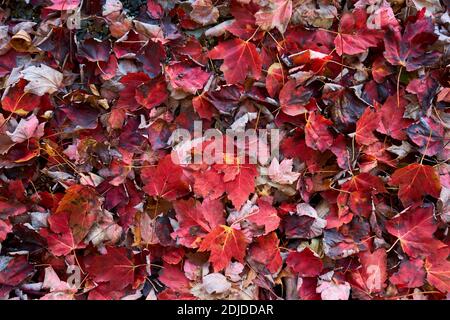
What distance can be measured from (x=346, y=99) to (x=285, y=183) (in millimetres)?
274

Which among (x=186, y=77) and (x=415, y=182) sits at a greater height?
(x=186, y=77)

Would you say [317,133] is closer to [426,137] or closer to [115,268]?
[426,137]

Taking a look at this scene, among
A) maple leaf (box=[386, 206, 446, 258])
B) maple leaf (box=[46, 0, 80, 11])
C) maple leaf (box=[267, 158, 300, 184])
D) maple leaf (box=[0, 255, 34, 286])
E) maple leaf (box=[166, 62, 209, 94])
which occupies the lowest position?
maple leaf (box=[0, 255, 34, 286])

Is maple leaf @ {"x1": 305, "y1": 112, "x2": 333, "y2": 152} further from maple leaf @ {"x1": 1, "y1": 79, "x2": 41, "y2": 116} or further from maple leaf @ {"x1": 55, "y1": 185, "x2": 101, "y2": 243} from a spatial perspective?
maple leaf @ {"x1": 1, "y1": 79, "x2": 41, "y2": 116}

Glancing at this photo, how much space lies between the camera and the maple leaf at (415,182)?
1299 millimetres

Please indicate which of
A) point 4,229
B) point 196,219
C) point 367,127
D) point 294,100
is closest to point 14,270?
point 4,229

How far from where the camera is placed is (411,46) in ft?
4.26

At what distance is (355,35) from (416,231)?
1.77ft

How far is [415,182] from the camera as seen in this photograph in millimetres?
1308

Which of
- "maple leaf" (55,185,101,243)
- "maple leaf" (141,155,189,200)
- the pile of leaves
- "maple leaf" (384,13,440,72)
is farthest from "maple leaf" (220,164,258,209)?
"maple leaf" (384,13,440,72)

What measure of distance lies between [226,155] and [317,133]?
0.80 feet

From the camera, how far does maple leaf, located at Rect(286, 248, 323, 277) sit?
1.30m

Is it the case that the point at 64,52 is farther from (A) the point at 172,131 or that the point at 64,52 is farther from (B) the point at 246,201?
(B) the point at 246,201

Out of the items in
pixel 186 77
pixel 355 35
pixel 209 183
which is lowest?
pixel 209 183
